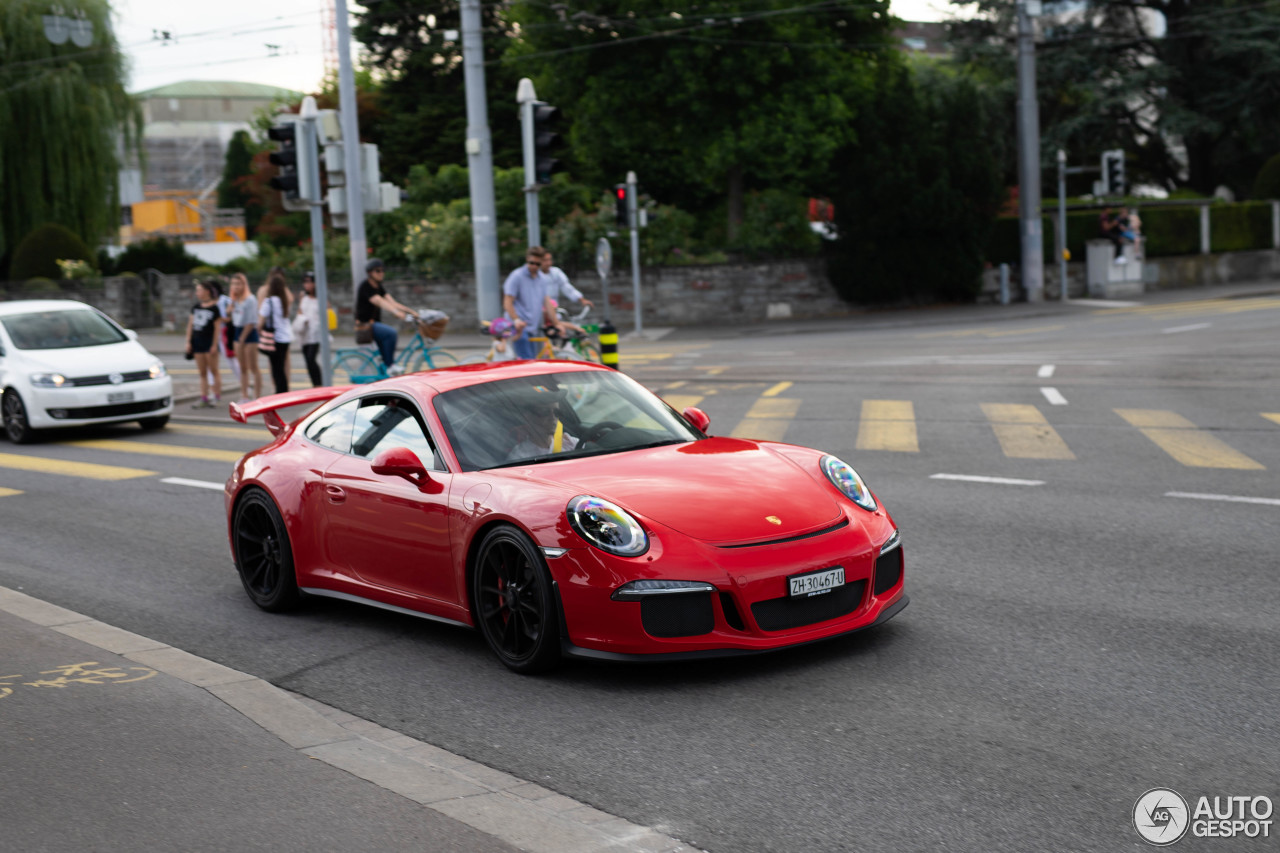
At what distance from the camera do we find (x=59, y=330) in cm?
1750

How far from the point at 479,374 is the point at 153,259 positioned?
4394 centimetres

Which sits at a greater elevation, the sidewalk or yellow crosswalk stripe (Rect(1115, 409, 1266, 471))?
the sidewalk

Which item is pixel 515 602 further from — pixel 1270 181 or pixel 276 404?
pixel 1270 181

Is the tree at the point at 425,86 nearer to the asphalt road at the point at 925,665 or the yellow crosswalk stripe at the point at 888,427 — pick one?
the yellow crosswalk stripe at the point at 888,427

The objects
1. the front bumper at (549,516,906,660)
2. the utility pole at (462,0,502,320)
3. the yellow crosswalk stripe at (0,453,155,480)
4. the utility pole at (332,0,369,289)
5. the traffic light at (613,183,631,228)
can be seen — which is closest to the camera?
the front bumper at (549,516,906,660)

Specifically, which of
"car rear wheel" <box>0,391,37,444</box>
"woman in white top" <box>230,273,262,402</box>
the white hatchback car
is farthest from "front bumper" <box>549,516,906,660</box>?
"woman in white top" <box>230,273,262,402</box>

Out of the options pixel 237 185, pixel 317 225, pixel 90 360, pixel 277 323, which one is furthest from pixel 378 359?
pixel 237 185

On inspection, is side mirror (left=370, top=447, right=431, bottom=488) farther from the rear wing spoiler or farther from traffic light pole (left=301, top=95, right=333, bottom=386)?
traffic light pole (left=301, top=95, right=333, bottom=386)

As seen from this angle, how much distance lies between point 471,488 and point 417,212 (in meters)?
38.5

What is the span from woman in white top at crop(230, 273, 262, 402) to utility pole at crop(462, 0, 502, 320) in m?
3.88

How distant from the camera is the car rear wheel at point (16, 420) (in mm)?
16594

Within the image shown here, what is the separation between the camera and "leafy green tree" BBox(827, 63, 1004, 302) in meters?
36.5

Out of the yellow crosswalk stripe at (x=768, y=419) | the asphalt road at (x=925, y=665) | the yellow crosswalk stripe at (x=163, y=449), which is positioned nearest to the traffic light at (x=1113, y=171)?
the yellow crosswalk stripe at (x=768, y=419)

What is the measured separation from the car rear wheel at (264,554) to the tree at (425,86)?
1768 inches
